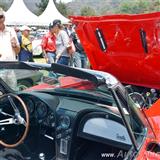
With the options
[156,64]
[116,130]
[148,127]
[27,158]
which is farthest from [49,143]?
[156,64]

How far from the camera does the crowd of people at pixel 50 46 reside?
19.4 ft

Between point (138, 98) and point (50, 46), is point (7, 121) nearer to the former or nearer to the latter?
point (138, 98)

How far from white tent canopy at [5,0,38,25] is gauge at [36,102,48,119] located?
976 inches

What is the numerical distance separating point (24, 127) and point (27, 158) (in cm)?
29

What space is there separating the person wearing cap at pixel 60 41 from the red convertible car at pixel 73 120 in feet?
14.5

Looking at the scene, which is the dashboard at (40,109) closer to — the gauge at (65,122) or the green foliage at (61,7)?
the gauge at (65,122)

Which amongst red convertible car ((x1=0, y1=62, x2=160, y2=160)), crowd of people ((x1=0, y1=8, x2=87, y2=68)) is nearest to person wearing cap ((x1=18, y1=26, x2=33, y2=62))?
crowd of people ((x1=0, y1=8, x2=87, y2=68))

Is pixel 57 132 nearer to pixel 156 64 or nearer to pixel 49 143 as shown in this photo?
pixel 49 143

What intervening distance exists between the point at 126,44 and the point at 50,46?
4523 mm

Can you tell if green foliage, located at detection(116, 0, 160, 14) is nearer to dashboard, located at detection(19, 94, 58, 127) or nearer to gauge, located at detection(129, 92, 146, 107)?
gauge, located at detection(129, 92, 146, 107)

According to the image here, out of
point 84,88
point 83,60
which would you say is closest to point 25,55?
point 83,60

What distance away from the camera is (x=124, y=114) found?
8.40 feet

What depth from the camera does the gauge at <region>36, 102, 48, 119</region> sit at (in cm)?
366

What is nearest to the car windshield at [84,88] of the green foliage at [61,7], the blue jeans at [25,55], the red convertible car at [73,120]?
the red convertible car at [73,120]
